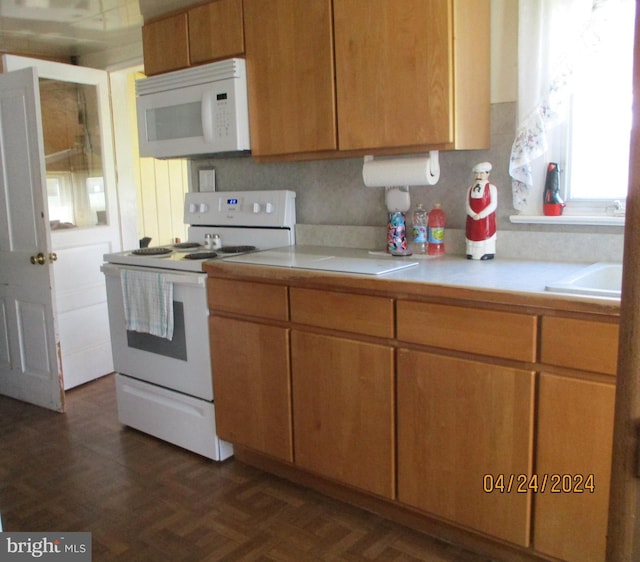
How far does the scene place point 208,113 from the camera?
2.61m

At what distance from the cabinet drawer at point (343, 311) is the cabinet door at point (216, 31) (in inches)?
44.9

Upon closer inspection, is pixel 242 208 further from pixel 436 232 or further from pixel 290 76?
pixel 436 232

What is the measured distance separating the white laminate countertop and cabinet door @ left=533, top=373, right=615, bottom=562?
0.26 metres

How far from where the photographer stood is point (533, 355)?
5.35ft

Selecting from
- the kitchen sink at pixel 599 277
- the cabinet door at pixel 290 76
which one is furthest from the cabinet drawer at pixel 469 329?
the cabinet door at pixel 290 76

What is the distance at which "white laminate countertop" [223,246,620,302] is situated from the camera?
5.77 feet

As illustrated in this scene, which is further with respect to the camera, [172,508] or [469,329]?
[172,508]

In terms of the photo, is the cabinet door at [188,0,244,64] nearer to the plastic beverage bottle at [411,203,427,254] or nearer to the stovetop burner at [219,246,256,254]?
the stovetop burner at [219,246,256,254]

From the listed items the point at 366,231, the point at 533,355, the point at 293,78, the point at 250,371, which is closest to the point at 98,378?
the point at 250,371

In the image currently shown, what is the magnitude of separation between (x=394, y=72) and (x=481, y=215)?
0.59 meters

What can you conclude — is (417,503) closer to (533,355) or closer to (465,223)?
(533,355)

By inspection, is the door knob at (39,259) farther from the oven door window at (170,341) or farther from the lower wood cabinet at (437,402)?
the lower wood cabinet at (437,402)
